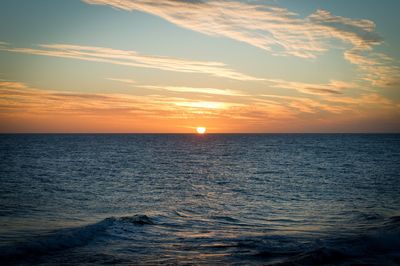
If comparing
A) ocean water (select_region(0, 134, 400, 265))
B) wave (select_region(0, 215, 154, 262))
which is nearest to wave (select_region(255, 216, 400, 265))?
ocean water (select_region(0, 134, 400, 265))

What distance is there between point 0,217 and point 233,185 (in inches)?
1065

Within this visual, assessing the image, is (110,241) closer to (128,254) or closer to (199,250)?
(128,254)

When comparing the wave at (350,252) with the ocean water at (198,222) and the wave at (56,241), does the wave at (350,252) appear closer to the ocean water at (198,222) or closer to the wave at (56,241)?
the ocean water at (198,222)

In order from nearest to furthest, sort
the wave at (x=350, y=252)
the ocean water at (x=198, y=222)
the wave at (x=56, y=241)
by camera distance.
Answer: the wave at (x=350, y=252)
the wave at (x=56, y=241)
the ocean water at (x=198, y=222)

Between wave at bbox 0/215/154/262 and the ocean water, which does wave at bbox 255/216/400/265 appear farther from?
wave at bbox 0/215/154/262

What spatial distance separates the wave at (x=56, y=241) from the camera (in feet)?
52.7

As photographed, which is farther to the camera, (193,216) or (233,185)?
(233,185)

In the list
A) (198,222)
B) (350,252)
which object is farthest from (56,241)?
(350,252)

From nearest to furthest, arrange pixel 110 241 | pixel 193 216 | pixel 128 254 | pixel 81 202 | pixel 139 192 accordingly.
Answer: pixel 128 254
pixel 110 241
pixel 193 216
pixel 81 202
pixel 139 192

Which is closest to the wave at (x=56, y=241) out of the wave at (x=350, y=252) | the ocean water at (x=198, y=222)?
the ocean water at (x=198, y=222)

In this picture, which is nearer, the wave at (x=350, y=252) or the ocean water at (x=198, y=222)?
the wave at (x=350, y=252)

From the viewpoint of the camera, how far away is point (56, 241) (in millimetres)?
18203

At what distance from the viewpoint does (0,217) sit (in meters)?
23.9

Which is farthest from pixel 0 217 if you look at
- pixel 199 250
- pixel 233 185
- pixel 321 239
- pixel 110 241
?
pixel 233 185
